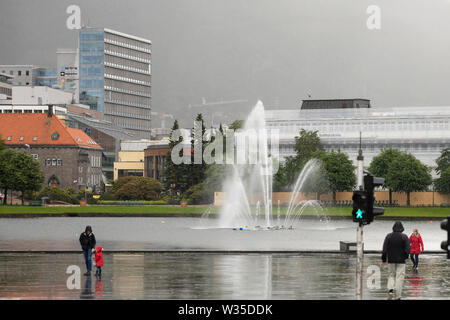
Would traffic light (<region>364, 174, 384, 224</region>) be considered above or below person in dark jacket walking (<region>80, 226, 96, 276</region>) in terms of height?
above

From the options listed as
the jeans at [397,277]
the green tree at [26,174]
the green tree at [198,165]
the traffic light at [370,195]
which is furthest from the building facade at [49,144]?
the traffic light at [370,195]

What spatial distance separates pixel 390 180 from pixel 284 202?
61.0 feet

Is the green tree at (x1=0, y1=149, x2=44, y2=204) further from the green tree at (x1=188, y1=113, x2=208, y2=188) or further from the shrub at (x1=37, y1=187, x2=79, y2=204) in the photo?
the green tree at (x1=188, y1=113, x2=208, y2=188)

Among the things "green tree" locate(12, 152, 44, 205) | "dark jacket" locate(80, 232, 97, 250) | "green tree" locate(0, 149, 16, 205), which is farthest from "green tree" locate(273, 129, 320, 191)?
"dark jacket" locate(80, 232, 97, 250)

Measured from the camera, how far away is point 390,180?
147 metres

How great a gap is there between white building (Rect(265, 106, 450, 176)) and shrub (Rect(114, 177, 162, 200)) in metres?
35.1

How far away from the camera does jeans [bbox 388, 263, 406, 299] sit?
26.3 m

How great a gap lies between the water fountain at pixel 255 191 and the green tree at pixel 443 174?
20619 mm

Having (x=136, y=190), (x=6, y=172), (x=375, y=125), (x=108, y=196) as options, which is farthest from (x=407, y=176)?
(x=6, y=172)

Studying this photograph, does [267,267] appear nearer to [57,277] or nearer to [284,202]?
[57,277]

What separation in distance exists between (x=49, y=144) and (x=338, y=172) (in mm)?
70770

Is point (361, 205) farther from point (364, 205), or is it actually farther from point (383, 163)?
point (383, 163)

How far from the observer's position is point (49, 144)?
190125 mm
